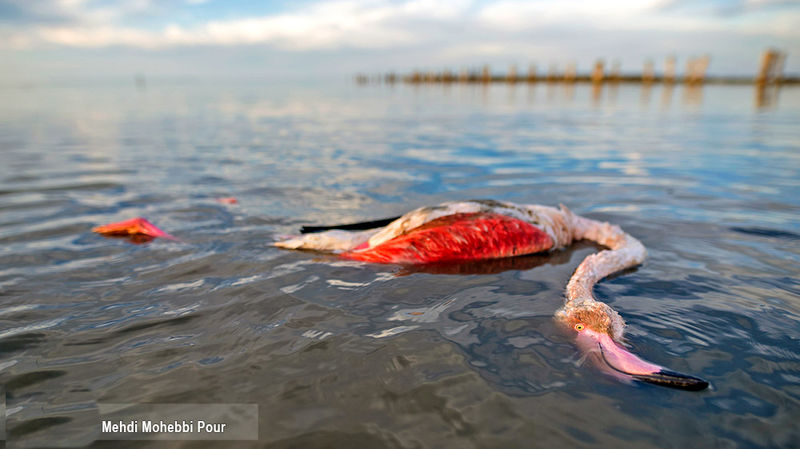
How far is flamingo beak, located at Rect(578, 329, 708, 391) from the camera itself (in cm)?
237

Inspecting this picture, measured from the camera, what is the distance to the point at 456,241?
13.8 feet

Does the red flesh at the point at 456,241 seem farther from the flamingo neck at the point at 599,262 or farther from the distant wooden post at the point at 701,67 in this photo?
the distant wooden post at the point at 701,67

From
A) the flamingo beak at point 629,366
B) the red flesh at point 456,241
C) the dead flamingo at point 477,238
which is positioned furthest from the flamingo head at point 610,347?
the red flesh at point 456,241

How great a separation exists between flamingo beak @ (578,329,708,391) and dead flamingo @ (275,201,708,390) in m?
0.55

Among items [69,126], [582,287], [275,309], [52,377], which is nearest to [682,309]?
[582,287]

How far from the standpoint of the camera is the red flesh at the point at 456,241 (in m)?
4.19

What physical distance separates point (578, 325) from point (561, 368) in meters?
0.49

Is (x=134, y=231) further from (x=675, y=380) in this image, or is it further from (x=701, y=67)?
(x=701, y=67)

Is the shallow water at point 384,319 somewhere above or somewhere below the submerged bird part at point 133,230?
below

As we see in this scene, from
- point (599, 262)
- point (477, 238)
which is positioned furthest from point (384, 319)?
point (599, 262)

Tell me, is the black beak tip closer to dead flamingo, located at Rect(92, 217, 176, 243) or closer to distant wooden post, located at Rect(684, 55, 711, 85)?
dead flamingo, located at Rect(92, 217, 176, 243)

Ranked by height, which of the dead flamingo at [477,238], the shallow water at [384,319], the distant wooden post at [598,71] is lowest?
the shallow water at [384,319]

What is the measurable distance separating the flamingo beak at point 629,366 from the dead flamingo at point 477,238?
554 mm

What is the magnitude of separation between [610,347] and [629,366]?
0.58ft
